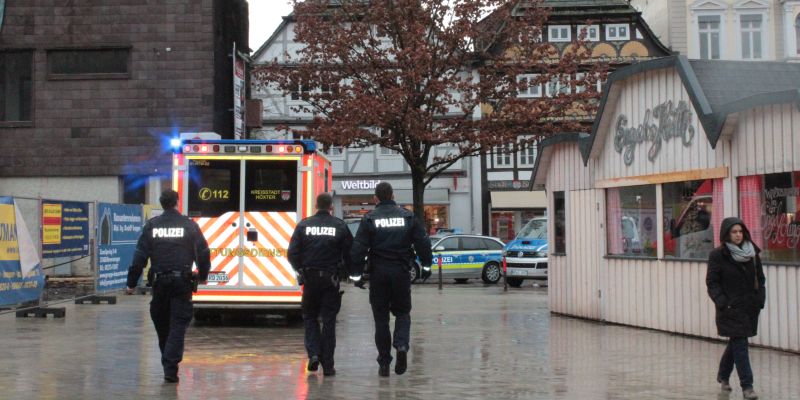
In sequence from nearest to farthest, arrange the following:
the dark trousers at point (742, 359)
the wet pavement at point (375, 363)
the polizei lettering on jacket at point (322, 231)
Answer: the dark trousers at point (742, 359) < the wet pavement at point (375, 363) < the polizei lettering on jacket at point (322, 231)

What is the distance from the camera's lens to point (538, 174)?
19734 millimetres

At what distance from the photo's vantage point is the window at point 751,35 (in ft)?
164

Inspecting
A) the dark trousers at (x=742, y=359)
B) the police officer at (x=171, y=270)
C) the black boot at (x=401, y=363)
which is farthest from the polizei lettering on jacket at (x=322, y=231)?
the dark trousers at (x=742, y=359)

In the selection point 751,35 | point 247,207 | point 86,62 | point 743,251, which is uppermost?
point 751,35

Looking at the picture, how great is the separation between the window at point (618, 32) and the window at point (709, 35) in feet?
10.5

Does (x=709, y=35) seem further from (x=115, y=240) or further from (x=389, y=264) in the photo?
(x=389, y=264)

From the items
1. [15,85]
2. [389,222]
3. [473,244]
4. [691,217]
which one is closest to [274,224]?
[389,222]

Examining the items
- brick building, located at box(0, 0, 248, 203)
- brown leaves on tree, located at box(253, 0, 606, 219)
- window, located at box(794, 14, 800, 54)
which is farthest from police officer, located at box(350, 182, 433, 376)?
window, located at box(794, 14, 800, 54)

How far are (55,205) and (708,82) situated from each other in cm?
1050

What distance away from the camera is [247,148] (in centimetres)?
1625

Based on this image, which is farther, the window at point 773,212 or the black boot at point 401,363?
the window at point 773,212

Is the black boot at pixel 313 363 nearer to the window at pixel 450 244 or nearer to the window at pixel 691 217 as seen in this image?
the window at pixel 691 217

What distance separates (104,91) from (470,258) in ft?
41.7

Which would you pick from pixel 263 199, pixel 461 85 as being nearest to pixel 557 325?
pixel 263 199
